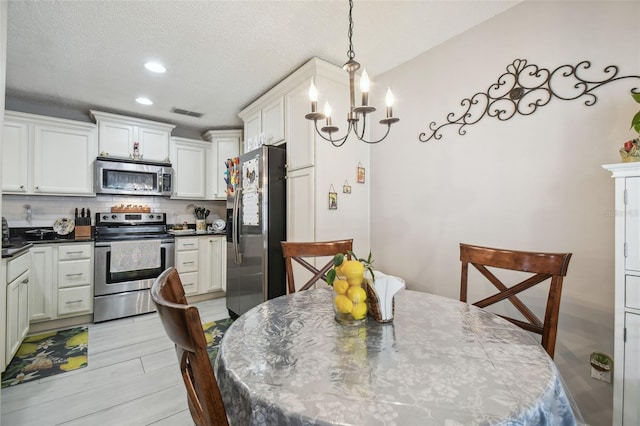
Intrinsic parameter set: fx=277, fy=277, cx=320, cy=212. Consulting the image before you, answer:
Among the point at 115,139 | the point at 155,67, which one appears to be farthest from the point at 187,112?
the point at 155,67

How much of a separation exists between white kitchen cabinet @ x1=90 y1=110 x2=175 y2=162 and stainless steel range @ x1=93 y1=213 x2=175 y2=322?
82 cm

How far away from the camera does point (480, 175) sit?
1.97 m

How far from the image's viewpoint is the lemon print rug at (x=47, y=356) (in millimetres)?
2029

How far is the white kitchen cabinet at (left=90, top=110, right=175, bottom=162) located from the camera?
Answer: 338cm

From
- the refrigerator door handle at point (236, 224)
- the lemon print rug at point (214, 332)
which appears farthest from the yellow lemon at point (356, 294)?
the refrigerator door handle at point (236, 224)

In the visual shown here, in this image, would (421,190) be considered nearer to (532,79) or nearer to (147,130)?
(532,79)

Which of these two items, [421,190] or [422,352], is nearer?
[422,352]

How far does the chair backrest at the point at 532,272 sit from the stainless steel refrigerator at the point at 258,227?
1.66 metres

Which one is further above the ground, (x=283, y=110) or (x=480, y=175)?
(x=283, y=110)

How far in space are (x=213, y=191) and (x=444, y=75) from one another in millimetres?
3321

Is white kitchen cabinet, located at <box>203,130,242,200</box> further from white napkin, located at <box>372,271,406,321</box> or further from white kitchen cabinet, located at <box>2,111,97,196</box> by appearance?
white napkin, located at <box>372,271,406,321</box>

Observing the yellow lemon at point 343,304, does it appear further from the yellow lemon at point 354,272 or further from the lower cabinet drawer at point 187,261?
the lower cabinet drawer at point 187,261

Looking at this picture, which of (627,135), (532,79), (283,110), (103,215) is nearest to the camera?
(627,135)

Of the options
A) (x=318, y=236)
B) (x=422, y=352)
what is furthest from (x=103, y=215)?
(x=422, y=352)
